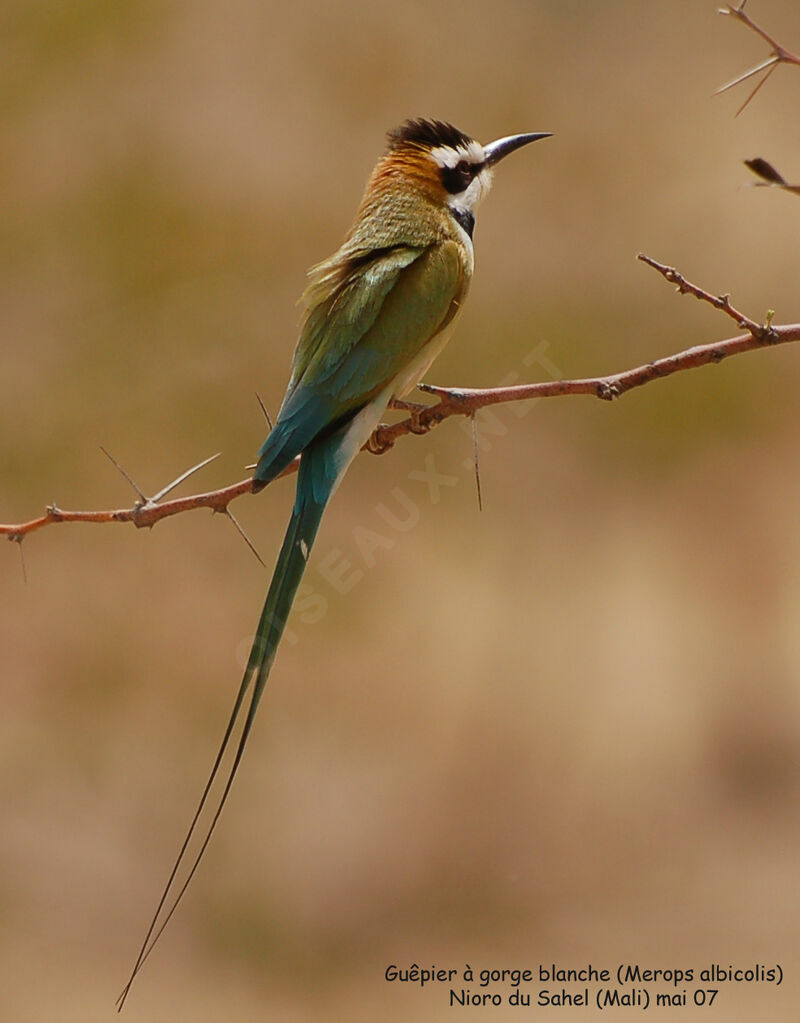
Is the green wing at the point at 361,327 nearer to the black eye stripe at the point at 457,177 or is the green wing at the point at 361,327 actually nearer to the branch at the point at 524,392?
the branch at the point at 524,392

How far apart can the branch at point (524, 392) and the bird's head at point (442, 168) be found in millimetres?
341

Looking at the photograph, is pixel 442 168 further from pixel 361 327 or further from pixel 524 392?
pixel 524 392

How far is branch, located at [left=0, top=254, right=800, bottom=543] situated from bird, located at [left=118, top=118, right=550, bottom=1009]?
0.20ft

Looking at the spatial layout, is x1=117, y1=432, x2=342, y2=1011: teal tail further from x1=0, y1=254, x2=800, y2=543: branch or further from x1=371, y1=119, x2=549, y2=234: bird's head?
x1=371, y1=119, x2=549, y2=234: bird's head

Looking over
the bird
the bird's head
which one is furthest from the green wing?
the bird's head

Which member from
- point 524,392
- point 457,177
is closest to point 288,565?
point 524,392

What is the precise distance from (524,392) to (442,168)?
2.24ft

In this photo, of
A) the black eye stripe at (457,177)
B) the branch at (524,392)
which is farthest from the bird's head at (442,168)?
the branch at (524,392)

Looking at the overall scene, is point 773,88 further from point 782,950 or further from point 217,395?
point 782,950

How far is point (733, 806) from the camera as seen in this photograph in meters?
2.94

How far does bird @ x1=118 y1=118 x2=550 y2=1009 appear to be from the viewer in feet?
4.35

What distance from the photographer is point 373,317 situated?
4.73 feet

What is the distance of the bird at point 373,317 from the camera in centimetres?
133

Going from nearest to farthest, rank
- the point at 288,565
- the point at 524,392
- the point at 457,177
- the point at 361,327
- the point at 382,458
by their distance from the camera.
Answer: the point at 524,392
the point at 288,565
the point at 361,327
the point at 457,177
the point at 382,458
